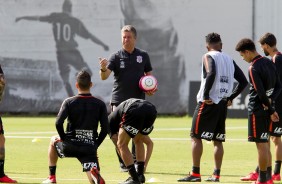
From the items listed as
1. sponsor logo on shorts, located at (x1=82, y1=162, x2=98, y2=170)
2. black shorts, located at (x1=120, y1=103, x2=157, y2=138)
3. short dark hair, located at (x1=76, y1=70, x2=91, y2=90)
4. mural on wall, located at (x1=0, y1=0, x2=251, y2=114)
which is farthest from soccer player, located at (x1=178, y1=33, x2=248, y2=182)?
mural on wall, located at (x1=0, y1=0, x2=251, y2=114)

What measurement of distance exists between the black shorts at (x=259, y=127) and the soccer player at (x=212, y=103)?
113cm

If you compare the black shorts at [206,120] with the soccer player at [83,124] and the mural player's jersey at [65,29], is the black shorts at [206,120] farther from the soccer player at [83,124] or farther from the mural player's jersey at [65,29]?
the mural player's jersey at [65,29]

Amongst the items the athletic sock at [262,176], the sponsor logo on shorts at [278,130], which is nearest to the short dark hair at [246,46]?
the athletic sock at [262,176]

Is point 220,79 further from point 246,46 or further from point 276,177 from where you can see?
point 276,177

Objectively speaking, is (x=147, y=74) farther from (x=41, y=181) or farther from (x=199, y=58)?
(x=199, y=58)

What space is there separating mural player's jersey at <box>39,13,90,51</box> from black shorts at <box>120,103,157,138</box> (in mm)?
26717

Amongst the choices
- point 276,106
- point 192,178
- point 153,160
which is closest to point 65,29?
point 153,160

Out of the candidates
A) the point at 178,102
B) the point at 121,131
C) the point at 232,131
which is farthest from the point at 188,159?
the point at 178,102

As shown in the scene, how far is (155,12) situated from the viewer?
3844 cm

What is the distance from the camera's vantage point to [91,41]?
128 feet

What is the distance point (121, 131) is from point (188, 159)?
4.88 metres

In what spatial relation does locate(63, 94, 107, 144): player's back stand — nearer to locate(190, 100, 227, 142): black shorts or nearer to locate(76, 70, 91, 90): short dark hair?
locate(76, 70, 91, 90): short dark hair

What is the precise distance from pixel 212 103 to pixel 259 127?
49.5 inches

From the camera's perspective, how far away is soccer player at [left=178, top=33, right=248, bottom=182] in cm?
1303
